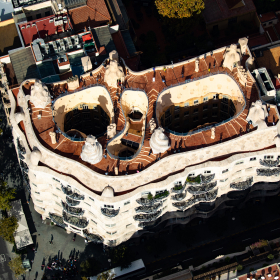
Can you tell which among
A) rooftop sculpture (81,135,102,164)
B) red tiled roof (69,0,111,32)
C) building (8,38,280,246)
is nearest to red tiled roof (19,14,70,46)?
red tiled roof (69,0,111,32)

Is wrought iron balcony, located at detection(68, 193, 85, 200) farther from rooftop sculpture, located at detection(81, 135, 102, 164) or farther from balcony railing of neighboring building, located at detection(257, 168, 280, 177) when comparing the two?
balcony railing of neighboring building, located at detection(257, 168, 280, 177)

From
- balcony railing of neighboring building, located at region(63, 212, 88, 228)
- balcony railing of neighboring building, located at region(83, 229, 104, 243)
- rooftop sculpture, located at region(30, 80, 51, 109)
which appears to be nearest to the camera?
rooftop sculpture, located at region(30, 80, 51, 109)

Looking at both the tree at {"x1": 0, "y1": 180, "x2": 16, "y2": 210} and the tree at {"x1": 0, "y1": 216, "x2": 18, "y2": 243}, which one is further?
the tree at {"x1": 0, "y1": 180, "x2": 16, "y2": 210}

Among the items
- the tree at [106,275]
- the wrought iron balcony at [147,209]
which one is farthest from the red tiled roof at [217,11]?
the tree at [106,275]

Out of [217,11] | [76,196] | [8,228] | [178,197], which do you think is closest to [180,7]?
[217,11]

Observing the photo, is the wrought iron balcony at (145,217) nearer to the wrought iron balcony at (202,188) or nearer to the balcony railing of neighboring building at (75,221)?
the wrought iron balcony at (202,188)

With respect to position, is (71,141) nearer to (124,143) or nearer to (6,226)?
(124,143)

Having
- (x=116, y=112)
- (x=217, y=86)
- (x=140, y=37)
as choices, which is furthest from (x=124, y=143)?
(x=140, y=37)
